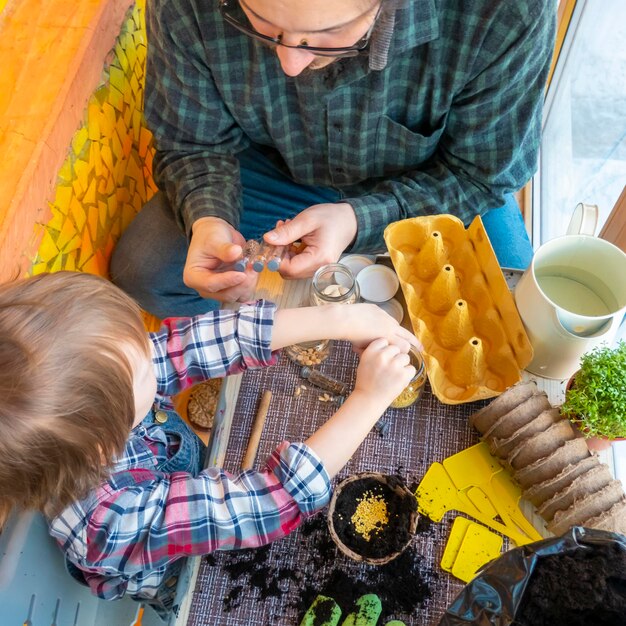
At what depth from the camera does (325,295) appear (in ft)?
3.15

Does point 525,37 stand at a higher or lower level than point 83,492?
higher

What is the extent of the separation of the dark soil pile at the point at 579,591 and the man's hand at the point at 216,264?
60 cm

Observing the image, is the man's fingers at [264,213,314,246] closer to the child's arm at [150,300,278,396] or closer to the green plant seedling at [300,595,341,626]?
the child's arm at [150,300,278,396]

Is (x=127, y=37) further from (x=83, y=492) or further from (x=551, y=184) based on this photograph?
(x=551, y=184)

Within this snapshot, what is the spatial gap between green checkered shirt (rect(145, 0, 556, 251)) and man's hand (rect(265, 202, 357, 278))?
0.04m

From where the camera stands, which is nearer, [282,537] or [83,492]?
[83,492]

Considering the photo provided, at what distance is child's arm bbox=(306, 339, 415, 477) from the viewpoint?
0.82 m

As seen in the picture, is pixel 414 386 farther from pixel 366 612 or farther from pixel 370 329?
pixel 366 612

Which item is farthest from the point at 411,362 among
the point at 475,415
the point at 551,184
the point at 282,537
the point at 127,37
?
the point at 551,184

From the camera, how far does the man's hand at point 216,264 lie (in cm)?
97

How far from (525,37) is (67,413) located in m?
0.79

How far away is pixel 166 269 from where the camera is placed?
1.31 m

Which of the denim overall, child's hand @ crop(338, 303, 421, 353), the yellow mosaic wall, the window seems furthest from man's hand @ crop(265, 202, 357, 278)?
the window

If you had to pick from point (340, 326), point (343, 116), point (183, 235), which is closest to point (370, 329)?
point (340, 326)
